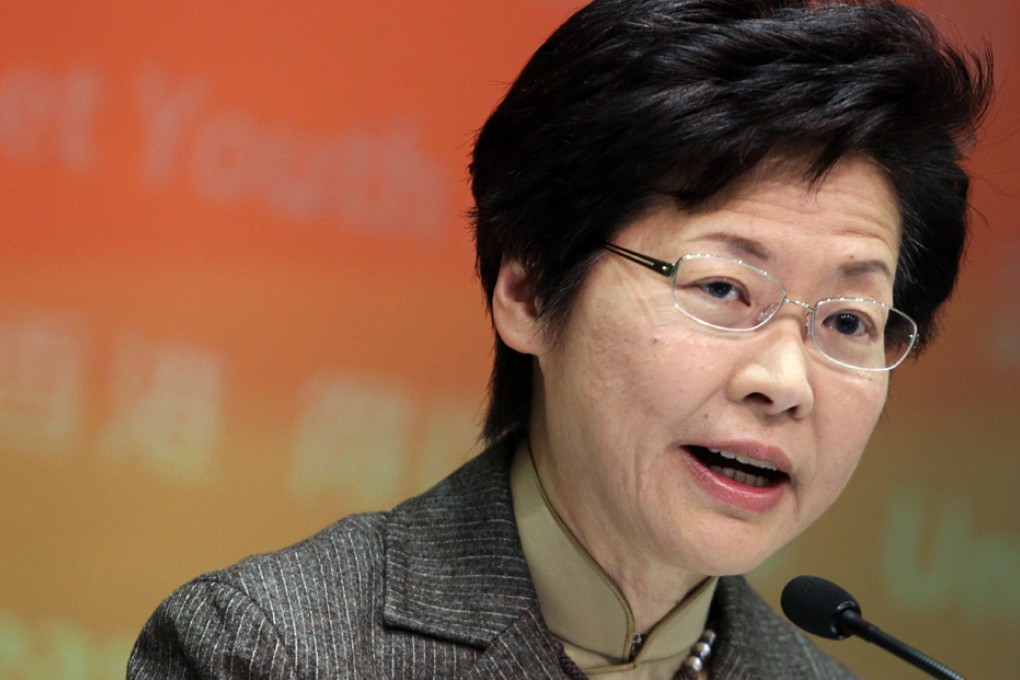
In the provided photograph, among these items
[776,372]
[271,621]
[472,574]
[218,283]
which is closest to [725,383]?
[776,372]

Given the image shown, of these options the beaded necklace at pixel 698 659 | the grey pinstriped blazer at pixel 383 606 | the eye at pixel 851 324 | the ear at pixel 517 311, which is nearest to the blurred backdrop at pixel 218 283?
the grey pinstriped blazer at pixel 383 606

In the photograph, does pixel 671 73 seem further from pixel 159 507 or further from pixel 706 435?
pixel 159 507

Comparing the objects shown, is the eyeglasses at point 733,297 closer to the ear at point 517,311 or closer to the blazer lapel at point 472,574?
the ear at point 517,311

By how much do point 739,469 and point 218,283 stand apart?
0.98 meters

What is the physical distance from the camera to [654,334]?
1618mm

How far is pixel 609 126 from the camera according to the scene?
1.66m

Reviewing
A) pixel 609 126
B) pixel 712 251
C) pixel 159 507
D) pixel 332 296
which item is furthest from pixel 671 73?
pixel 159 507

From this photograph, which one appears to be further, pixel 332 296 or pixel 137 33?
pixel 332 296

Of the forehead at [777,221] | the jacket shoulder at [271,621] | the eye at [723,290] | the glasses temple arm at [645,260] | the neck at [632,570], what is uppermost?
the forehead at [777,221]

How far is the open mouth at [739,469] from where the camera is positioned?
167 cm

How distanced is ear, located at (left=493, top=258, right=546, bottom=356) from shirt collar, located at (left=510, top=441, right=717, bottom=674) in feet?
0.66

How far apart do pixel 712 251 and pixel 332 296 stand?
918 millimetres

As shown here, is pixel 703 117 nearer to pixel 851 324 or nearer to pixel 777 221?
pixel 777 221

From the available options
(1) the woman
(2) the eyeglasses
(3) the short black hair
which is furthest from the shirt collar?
(2) the eyeglasses
